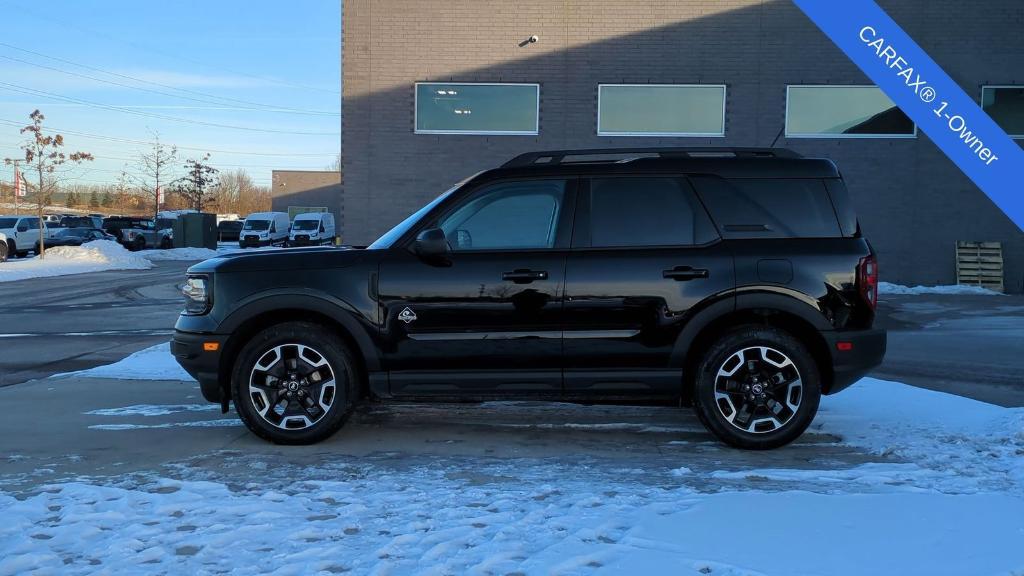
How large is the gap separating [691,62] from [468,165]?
5474 mm

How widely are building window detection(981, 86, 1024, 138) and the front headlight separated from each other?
17.5 meters

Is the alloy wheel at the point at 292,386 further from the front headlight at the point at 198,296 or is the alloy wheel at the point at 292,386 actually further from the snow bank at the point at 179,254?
the snow bank at the point at 179,254

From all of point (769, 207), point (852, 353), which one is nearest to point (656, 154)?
point (769, 207)

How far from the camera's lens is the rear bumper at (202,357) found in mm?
4957

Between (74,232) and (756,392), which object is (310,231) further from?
(756,392)

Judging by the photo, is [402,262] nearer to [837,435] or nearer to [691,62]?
[837,435]

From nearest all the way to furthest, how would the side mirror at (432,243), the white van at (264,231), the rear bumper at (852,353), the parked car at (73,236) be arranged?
the side mirror at (432,243)
the rear bumper at (852,353)
the parked car at (73,236)
the white van at (264,231)

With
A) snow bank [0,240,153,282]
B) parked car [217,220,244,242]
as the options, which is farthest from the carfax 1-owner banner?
parked car [217,220,244,242]

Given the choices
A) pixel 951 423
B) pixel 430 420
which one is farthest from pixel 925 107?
pixel 430 420

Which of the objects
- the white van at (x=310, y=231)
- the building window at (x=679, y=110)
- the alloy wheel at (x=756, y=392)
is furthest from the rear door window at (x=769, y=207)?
the white van at (x=310, y=231)

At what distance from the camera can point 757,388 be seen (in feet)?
16.0

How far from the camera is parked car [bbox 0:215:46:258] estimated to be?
32.0 meters

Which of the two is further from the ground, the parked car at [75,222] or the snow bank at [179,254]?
the parked car at [75,222]

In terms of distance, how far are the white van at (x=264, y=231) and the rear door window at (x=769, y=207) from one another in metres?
38.9
